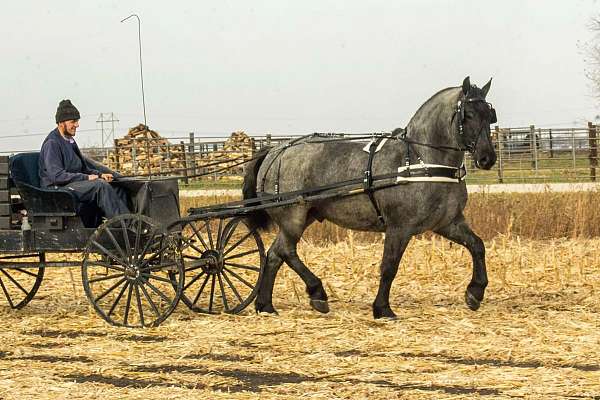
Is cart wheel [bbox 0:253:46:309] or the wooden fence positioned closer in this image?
cart wheel [bbox 0:253:46:309]

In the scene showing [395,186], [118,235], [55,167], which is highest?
[55,167]

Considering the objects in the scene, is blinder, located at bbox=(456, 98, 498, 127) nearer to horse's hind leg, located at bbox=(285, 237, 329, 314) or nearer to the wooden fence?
horse's hind leg, located at bbox=(285, 237, 329, 314)

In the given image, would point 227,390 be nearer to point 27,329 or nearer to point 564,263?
point 27,329

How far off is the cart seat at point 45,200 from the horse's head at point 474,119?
3685mm

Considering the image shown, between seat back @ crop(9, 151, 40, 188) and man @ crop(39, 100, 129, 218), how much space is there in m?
0.18

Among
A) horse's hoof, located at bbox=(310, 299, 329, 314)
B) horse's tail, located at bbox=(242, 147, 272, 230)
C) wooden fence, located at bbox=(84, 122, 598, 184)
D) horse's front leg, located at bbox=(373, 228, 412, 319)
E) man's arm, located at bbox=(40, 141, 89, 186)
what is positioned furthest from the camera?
wooden fence, located at bbox=(84, 122, 598, 184)

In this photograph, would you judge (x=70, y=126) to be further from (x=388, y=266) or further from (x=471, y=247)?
(x=471, y=247)

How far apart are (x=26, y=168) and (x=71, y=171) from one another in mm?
449

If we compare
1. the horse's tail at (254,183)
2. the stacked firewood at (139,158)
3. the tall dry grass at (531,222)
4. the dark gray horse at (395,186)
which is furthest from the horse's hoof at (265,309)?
the stacked firewood at (139,158)

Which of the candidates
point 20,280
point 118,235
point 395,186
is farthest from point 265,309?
point 20,280

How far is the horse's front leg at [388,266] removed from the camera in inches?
376

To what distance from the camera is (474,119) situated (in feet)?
30.6

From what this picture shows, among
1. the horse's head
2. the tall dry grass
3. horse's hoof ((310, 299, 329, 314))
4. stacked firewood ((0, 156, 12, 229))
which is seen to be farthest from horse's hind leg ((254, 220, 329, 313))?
the tall dry grass

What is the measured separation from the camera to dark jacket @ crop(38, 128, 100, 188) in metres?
9.81
